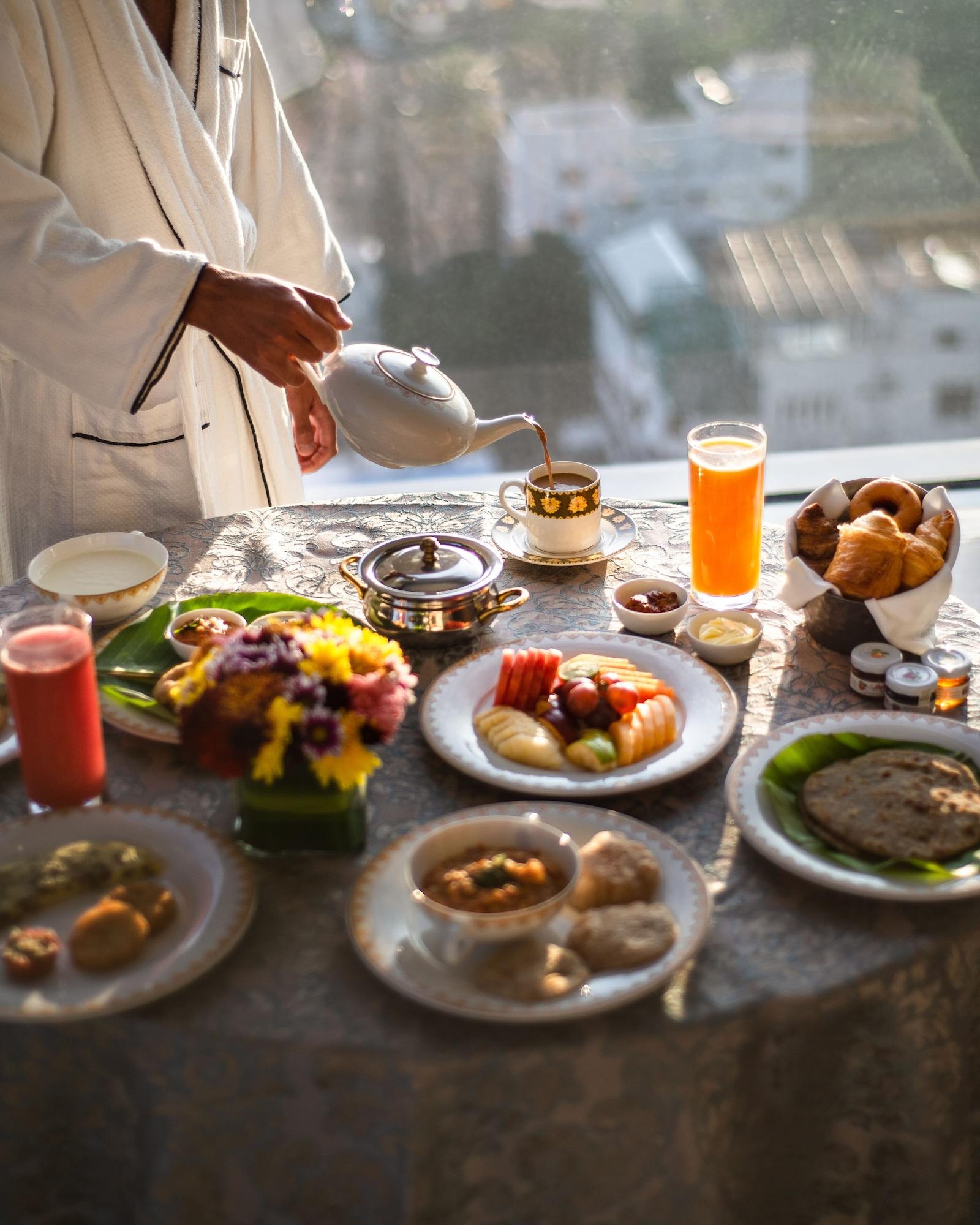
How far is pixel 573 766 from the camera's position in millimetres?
1236

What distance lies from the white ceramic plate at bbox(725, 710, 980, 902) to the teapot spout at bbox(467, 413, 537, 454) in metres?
0.52

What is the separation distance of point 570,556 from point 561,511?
7 centimetres

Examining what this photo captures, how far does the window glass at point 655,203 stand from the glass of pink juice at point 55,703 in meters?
2.29

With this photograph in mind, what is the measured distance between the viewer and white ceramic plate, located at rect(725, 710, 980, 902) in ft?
3.35

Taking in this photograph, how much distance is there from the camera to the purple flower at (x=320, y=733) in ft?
3.33

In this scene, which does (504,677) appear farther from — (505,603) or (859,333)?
(859,333)

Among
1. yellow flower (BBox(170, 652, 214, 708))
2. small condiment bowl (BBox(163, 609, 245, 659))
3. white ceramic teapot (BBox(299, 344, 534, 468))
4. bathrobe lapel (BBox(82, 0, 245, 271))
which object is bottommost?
small condiment bowl (BBox(163, 609, 245, 659))

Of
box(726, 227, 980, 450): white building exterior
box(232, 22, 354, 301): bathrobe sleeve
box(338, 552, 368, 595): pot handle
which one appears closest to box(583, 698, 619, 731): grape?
box(338, 552, 368, 595): pot handle

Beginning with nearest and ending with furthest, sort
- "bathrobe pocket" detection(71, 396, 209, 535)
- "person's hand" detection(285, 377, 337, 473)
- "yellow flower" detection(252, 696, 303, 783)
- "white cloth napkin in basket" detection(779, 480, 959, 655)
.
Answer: "yellow flower" detection(252, 696, 303, 783) < "white cloth napkin in basket" detection(779, 480, 959, 655) < "bathrobe pocket" detection(71, 396, 209, 535) < "person's hand" detection(285, 377, 337, 473)

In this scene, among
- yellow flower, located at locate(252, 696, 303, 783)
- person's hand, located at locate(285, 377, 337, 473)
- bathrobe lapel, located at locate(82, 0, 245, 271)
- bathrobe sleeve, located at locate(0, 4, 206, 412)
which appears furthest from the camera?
person's hand, located at locate(285, 377, 337, 473)

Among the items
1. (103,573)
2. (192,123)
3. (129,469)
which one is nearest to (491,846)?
(103,573)

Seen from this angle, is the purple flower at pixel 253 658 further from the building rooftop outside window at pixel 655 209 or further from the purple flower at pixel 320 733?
the building rooftop outside window at pixel 655 209

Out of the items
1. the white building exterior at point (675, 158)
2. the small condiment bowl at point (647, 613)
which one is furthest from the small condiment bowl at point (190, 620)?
the white building exterior at point (675, 158)

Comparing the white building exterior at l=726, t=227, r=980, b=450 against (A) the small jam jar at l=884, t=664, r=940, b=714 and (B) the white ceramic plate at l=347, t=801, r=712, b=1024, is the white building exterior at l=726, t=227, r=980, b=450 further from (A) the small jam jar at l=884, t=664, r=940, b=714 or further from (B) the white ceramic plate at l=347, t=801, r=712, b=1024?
(B) the white ceramic plate at l=347, t=801, r=712, b=1024
